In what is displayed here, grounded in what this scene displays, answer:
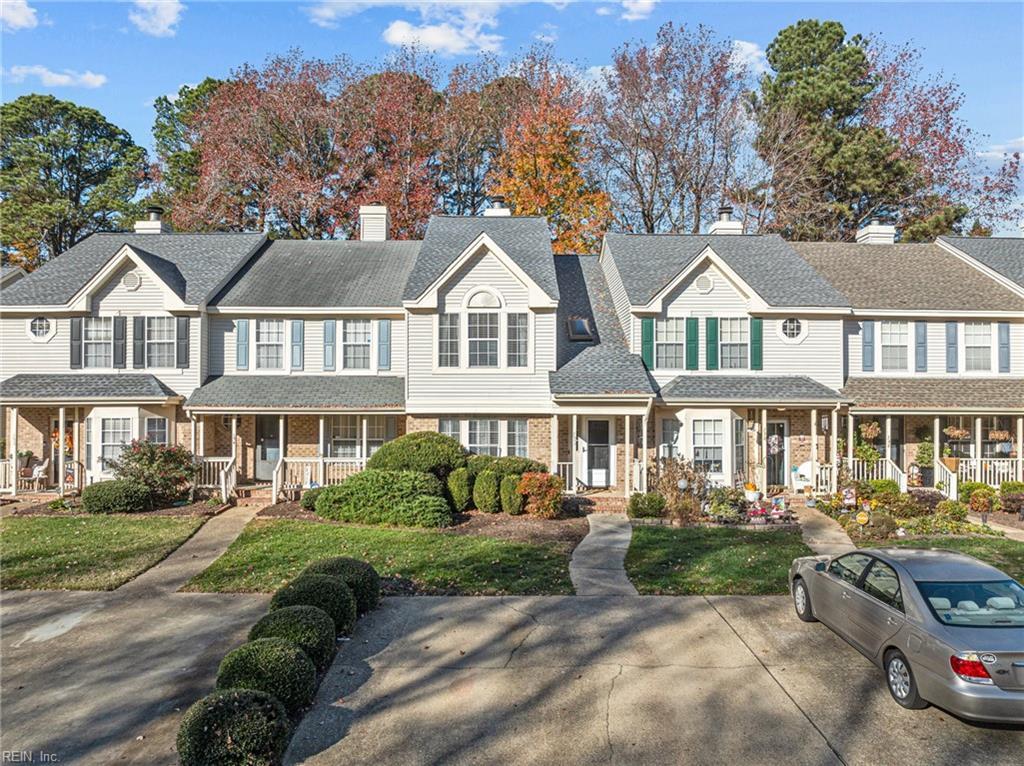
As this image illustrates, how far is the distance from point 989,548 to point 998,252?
1498cm

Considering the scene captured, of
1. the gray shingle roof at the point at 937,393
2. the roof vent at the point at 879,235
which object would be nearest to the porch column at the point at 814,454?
the gray shingle roof at the point at 937,393

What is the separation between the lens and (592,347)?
70.4ft

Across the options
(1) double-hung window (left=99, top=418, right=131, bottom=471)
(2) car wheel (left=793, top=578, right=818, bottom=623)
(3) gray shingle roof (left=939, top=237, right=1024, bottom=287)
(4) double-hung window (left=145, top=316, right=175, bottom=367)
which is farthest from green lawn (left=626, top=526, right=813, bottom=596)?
(1) double-hung window (left=99, top=418, right=131, bottom=471)

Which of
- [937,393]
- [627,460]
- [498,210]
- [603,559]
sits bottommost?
[603,559]

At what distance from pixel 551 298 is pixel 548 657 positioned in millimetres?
12492

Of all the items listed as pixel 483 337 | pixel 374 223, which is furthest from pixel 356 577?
pixel 374 223

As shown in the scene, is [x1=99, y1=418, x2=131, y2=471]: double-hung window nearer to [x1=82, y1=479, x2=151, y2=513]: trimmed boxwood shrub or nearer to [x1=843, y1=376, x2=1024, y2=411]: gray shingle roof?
[x1=82, y1=479, x2=151, y2=513]: trimmed boxwood shrub

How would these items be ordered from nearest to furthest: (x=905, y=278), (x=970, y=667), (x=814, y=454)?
(x=970, y=667), (x=814, y=454), (x=905, y=278)

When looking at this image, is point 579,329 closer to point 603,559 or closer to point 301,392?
point 301,392

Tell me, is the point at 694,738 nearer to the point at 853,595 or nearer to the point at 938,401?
the point at 853,595

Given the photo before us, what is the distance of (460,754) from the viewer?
6711 millimetres

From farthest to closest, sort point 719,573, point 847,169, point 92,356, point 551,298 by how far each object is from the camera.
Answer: point 847,169, point 92,356, point 551,298, point 719,573

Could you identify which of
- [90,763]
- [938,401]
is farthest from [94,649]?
[938,401]

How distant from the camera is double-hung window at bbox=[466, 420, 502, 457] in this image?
66.6ft
